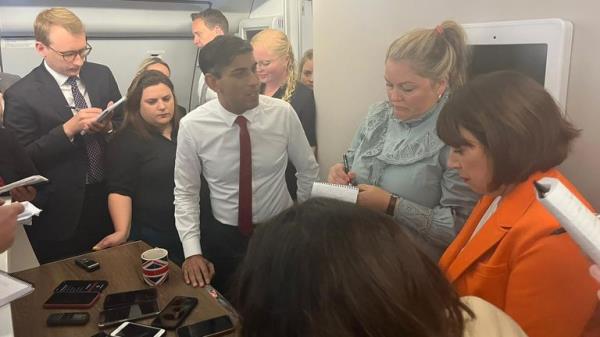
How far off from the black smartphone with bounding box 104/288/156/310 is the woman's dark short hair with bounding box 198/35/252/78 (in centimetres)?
68

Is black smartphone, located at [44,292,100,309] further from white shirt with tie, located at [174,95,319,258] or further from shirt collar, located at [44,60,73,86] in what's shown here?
shirt collar, located at [44,60,73,86]

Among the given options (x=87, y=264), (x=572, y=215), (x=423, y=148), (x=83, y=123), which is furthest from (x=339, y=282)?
(x=83, y=123)

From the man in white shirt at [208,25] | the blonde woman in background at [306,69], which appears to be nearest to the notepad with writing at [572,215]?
the blonde woman in background at [306,69]

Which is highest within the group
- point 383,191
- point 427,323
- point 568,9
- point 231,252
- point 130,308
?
point 568,9

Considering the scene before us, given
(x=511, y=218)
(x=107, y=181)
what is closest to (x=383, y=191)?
(x=511, y=218)

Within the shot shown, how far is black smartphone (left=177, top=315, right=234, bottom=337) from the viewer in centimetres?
98

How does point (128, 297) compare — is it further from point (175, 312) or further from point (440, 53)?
point (440, 53)

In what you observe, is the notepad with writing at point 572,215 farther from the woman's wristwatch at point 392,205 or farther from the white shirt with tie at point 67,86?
the white shirt with tie at point 67,86

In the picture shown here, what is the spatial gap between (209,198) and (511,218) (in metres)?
1.03

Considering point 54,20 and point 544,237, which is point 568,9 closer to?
point 544,237

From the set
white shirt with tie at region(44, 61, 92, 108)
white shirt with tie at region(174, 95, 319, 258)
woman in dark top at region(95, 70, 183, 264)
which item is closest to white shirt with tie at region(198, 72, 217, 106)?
white shirt with tie at region(174, 95, 319, 258)

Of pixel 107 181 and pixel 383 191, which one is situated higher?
pixel 383 191

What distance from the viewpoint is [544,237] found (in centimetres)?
76

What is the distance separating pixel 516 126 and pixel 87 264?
1.16m
